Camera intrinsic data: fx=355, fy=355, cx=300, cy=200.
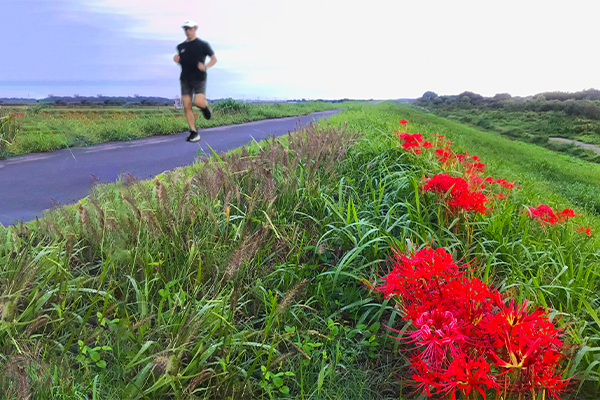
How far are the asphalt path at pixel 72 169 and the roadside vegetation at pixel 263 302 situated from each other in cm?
29

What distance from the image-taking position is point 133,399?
146cm

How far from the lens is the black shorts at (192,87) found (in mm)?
2234

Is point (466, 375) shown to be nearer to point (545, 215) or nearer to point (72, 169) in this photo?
point (545, 215)

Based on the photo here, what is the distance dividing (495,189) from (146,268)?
14.3 ft

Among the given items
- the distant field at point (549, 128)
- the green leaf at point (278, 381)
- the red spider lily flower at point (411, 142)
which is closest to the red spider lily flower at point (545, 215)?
the red spider lily flower at point (411, 142)

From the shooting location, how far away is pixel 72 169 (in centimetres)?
384

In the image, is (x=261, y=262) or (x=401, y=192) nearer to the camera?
(x=261, y=262)

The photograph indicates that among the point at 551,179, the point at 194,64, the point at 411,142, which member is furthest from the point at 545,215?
the point at 551,179

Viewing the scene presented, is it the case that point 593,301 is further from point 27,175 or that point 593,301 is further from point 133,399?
point 27,175

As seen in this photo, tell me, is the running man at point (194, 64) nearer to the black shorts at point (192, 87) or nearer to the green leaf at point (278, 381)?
the black shorts at point (192, 87)

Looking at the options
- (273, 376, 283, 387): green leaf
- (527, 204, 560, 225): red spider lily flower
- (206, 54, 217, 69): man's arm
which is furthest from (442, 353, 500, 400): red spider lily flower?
(527, 204, 560, 225): red spider lily flower

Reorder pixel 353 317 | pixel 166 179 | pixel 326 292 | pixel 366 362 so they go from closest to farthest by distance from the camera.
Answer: pixel 366 362 < pixel 353 317 < pixel 326 292 < pixel 166 179

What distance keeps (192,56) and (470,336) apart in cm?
207

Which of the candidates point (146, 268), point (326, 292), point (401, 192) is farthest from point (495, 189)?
point (146, 268)
